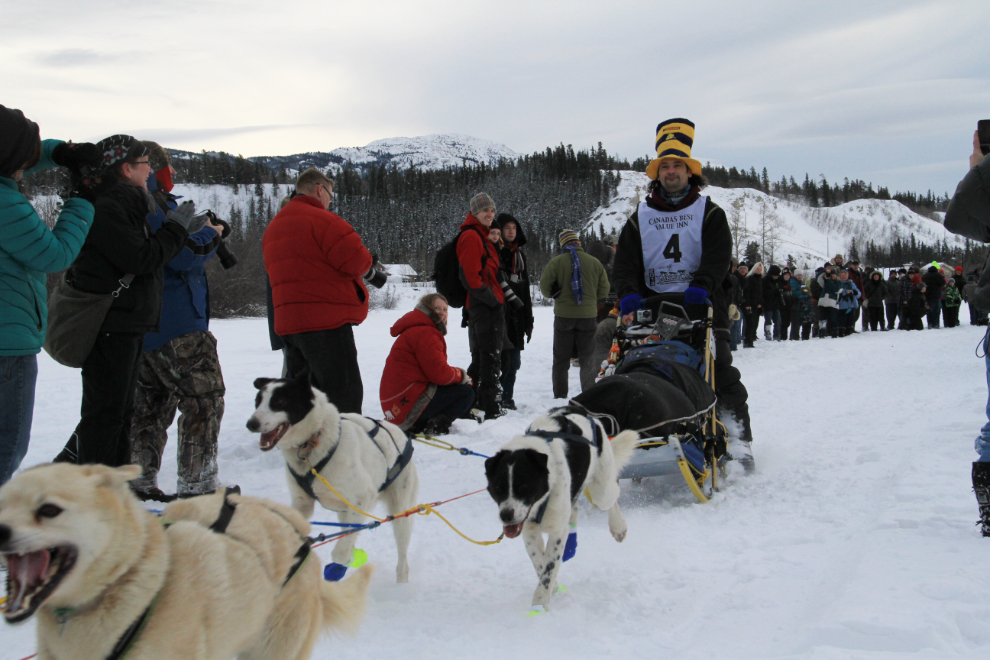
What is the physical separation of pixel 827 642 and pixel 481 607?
1.40 m

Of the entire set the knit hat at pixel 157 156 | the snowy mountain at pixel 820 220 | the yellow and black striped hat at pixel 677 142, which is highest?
the snowy mountain at pixel 820 220

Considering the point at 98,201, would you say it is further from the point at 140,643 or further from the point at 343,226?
the point at 140,643

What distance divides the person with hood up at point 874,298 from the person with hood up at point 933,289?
1117mm

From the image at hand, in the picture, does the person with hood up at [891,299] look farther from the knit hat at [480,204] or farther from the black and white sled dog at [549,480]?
the black and white sled dog at [549,480]

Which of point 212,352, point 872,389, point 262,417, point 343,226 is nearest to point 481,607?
point 262,417

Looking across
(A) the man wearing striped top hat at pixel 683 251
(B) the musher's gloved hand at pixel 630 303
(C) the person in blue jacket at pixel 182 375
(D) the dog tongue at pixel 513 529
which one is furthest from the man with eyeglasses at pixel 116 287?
(A) the man wearing striped top hat at pixel 683 251

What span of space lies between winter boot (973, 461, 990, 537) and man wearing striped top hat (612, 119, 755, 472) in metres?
1.82

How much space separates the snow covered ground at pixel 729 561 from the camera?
227 cm

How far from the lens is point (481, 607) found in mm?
2750

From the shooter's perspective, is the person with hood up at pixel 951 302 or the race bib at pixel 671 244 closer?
the race bib at pixel 671 244

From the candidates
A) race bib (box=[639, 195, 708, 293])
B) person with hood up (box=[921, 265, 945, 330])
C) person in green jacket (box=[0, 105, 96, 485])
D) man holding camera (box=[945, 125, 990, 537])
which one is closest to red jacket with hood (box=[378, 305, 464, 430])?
race bib (box=[639, 195, 708, 293])

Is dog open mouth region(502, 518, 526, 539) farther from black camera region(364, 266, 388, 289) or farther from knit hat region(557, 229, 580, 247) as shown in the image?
knit hat region(557, 229, 580, 247)

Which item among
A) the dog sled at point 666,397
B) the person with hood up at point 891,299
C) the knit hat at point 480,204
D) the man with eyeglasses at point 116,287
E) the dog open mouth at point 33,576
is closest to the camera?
the dog open mouth at point 33,576

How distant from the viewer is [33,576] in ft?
4.05
